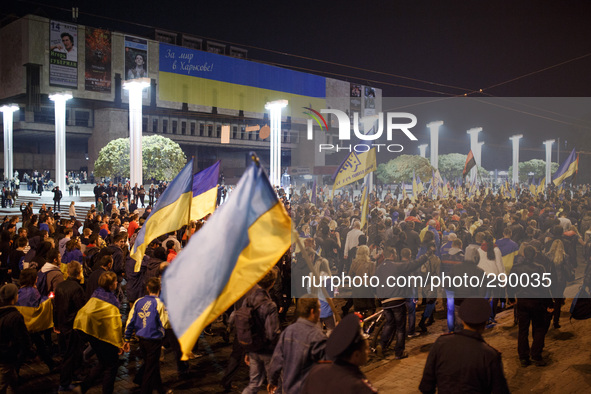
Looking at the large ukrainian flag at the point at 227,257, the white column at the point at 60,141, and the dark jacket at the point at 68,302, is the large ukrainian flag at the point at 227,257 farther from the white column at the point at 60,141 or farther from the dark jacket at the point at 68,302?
the white column at the point at 60,141

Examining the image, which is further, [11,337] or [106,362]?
[106,362]

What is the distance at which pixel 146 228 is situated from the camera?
7.36m

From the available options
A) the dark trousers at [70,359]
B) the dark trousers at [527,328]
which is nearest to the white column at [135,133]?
the dark trousers at [70,359]

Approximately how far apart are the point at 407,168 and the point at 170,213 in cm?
5281

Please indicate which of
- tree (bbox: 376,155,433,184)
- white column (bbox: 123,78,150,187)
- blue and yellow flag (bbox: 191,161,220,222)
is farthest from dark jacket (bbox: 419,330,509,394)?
tree (bbox: 376,155,433,184)

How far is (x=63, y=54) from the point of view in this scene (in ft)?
176

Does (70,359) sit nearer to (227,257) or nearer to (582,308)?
(227,257)

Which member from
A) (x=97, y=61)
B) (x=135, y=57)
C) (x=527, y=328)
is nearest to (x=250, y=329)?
(x=527, y=328)

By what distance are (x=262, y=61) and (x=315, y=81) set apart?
874 cm

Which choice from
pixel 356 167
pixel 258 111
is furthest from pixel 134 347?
pixel 258 111

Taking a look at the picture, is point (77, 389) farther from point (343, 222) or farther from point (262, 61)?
point (262, 61)

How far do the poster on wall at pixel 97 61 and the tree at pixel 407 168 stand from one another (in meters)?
34.3

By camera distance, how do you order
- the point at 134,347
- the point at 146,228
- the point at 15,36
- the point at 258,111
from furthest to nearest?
1. the point at 258,111
2. the point at 15,36
3. the point at 134,347
4. the point at 146,228

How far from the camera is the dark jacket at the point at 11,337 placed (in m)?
5.31
